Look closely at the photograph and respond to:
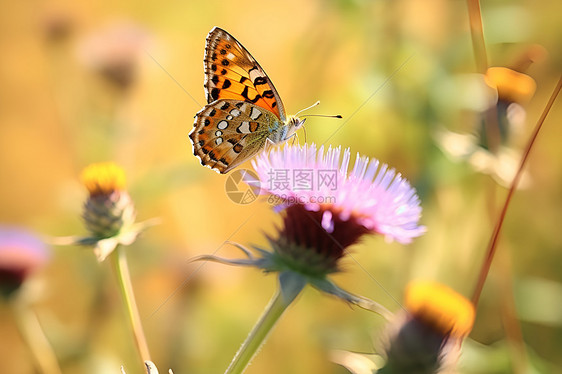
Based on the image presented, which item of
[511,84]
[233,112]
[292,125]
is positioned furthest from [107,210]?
[511,84]

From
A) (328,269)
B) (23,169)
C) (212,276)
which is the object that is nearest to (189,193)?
(212,276)

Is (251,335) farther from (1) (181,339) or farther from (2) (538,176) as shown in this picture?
(2) (538,176)

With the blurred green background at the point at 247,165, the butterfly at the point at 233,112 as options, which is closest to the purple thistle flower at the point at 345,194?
the butterfly at the point at 233,112

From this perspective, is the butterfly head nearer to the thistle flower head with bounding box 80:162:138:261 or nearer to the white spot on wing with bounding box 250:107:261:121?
the white spot on wing with bounding box 250:107:261:121

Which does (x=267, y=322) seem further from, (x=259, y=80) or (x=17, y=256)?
(x=17, y=256)

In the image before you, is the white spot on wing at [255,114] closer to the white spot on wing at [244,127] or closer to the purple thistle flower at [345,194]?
the white spot on wing at [244,127]

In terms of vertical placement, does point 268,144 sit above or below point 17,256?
above
